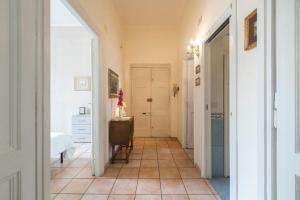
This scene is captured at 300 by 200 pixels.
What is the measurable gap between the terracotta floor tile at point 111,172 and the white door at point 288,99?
283 centimetres

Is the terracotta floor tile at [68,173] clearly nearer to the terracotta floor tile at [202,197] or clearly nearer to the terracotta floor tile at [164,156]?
the terracotta floor tile at [164,156]

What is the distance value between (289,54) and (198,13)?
10.1 feet

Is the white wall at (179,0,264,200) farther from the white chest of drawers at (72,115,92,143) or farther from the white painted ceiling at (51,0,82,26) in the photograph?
the white chest of drawers at (72,115,92,143)

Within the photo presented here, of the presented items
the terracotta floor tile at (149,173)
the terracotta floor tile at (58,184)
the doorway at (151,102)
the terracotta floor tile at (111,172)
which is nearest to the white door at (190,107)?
the doorway at (151,102)

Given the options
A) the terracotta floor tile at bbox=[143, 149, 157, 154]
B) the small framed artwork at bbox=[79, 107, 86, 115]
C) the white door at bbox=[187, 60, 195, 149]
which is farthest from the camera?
the small framed artwork at bbox=[79, 107, 86, 115]

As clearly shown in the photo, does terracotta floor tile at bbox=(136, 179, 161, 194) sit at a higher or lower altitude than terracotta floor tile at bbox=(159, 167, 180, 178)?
lower

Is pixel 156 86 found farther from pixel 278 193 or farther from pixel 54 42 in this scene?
pixel 278 193

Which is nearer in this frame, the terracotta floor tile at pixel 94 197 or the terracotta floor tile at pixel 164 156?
the terracotta floor tile at pixel 94 197

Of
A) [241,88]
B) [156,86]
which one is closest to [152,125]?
[156,86]

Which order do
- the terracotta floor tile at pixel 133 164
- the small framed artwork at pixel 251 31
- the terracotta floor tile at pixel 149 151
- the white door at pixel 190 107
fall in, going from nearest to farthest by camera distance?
1. the small framed artwork at pixel 251 31
2. the terracotta floor tile at pixel 133 164
3. the terracotta floor tile at pixel 149 151
4. the white door at pixel 190 107

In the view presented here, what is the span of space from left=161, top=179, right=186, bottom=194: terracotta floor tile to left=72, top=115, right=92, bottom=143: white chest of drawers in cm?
343

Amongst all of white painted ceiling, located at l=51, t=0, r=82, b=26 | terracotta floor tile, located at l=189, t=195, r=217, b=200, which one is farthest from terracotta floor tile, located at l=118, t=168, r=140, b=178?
white painted ceiling, located at l=51, t=0, r=82, b=26

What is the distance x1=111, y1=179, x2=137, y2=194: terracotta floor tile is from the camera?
9.87 ft

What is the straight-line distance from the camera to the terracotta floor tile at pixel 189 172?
11.8 ft
